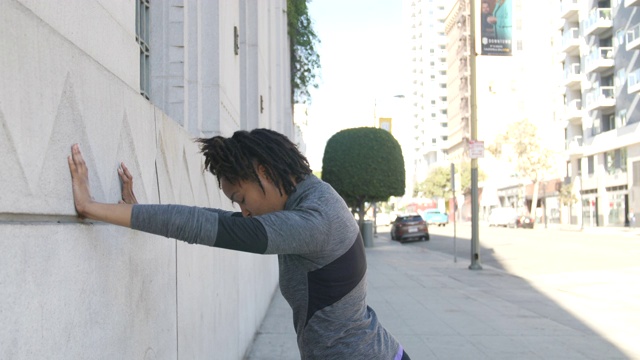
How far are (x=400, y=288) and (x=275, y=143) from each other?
12.5 metres

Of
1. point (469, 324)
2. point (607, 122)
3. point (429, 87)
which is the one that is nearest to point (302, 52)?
point (469, 324)

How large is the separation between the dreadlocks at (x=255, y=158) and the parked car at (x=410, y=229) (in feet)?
121

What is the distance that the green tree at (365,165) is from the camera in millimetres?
31812

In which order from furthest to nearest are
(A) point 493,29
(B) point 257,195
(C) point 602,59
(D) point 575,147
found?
(D) point 575,147
(C) point 602,59
(A) point 493,29
(B) point 257,195

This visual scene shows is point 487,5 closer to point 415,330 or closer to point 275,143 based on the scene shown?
point 415,330

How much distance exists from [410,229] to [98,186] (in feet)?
121

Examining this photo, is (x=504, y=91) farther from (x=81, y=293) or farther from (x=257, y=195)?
(x=81, y=293)

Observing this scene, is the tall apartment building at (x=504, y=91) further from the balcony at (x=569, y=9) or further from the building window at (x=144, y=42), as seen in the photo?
the building window at (x=144, y=42)

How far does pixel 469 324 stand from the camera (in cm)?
954

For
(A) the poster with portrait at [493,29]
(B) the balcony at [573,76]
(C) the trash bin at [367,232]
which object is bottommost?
(C) the trash bin at [367,232]

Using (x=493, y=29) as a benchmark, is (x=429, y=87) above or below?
above

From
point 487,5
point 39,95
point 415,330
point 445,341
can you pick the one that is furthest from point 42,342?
point 487,5

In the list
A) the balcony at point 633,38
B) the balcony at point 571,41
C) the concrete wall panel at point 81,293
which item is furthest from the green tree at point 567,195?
the concrete wall panel at point 81,293

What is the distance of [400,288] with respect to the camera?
1444 cm
